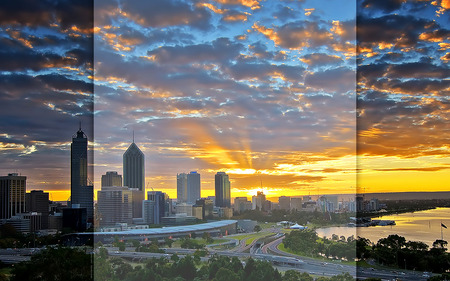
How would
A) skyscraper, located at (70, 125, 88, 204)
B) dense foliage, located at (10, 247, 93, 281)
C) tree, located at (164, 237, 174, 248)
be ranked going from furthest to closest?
tree, located at (164, 237, 174, 248)
skyscraper, located at (70, 125, 88, 204)
dense foliage, located at (10, 247, 93, 281)

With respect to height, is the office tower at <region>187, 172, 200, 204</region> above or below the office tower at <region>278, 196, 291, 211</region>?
above

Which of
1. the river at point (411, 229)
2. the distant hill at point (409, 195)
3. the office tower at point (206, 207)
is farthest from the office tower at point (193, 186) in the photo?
the distant hill at point (409, 195)

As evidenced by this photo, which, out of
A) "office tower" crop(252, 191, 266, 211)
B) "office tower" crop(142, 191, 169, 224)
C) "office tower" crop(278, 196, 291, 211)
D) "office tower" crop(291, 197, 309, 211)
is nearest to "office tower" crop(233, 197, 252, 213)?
"office tower" crop(252, 191, 266, 211)

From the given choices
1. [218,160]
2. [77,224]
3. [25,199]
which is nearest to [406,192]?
[218,160]

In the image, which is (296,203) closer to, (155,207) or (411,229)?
(155,207)

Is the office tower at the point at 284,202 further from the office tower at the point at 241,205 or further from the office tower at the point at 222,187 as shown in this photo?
the office tower at the point at 222,187

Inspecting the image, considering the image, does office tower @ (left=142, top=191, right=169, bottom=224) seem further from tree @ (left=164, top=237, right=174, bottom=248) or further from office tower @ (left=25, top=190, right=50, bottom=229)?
office tower @ (left=25, top=190, right=50, bottom=229)
